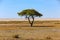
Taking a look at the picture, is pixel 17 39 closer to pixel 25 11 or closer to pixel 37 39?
pixel 37 39

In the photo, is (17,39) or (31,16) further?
(31,16)

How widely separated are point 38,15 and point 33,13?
123 inches

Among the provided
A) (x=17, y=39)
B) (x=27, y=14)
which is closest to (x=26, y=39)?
(x=17, y=39)

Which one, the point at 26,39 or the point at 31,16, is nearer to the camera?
the point at 26,39

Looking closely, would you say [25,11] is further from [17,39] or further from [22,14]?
[17,39]

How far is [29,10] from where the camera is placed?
8056 centimetres

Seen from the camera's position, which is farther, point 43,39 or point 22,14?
point 22,14

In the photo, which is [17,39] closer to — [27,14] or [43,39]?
[43,39]

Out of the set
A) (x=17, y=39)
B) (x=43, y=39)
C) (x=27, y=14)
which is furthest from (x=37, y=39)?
(x=27, y=14)

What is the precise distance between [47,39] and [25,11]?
54092 mm

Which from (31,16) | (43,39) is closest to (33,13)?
(31,16)

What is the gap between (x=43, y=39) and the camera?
27031mm

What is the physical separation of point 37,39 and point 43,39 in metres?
0.69

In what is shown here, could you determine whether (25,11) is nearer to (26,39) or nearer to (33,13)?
(33,13)
